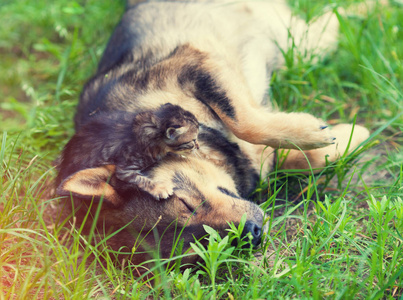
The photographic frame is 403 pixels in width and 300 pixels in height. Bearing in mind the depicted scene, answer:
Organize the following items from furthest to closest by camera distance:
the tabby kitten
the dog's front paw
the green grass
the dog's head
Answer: the dog's front paw
the tabby kitten
the dog's head
the green grass

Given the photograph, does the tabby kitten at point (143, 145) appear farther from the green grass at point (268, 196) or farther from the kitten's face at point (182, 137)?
the green grass at point (268, 196)

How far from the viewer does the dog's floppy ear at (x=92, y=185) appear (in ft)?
7.99

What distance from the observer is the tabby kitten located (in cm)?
266

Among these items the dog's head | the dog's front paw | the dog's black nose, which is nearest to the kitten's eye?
the dog's head

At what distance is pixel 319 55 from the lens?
434cm

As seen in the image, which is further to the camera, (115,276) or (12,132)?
(12,132)

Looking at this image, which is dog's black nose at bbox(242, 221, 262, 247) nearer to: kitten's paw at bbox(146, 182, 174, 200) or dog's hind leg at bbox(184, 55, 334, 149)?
kitten's paw at bbox(146, 182, 174, 200)

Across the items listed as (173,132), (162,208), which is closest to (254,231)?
(162,208)

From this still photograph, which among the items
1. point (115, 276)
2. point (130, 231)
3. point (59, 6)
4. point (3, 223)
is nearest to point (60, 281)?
point (115, 276)

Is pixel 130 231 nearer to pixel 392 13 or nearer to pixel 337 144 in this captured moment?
pixel 337 144

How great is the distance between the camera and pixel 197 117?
3.18 meters

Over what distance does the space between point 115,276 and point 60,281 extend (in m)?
0.33

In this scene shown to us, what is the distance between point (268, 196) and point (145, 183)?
3.72 ft

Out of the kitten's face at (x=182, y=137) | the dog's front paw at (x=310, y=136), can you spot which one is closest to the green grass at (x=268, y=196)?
the dog's front paw at (x=310, y=136)
